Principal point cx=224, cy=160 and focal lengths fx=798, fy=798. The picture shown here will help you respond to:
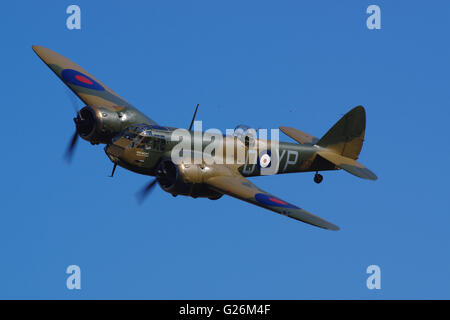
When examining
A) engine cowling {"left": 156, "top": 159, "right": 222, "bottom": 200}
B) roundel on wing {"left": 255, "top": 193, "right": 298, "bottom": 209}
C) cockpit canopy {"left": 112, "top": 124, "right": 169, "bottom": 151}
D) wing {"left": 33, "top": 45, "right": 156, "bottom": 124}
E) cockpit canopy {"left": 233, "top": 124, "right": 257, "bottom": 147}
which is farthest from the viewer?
wing {"left": 33, "top": 45, "right": 156, "bottom": 124}

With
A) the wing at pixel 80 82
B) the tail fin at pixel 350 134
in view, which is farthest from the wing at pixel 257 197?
the tail fin at pixel 350 134

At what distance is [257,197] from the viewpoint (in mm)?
31781

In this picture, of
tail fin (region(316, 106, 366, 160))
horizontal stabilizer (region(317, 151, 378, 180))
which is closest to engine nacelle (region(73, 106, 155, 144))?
horizontal stabilizer (region(317, 151, 378, 180))

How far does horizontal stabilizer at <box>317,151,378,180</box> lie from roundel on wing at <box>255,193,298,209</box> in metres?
6.05

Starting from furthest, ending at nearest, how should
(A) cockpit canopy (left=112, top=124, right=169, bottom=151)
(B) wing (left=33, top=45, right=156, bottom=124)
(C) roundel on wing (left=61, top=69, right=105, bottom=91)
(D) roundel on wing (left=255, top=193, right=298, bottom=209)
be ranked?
(C) roundel on wing (left=61, top=69, right=105, bottom=91), (B) wing (left=33, top=45, right=156, bottom=124), (A) cockpit canopy (left=112, top=124, right=169, bottom=151), (D) roundel on wing (left=255, top=193, right=298, bottom=209)

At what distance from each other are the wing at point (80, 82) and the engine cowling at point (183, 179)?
4.96 m

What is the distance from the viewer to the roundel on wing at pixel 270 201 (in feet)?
102

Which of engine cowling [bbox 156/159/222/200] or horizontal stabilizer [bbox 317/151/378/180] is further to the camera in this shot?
horizontal stabilizer [bbox 317/151/378/180]

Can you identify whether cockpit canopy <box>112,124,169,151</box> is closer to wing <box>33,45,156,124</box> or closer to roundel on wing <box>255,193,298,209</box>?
wing <box>33,45,156,124</box>

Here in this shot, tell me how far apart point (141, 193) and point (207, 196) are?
8.93 ft

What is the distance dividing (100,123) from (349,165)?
1174 centimetres

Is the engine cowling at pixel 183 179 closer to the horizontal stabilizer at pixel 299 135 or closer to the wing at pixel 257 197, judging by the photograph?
the wing at pixel 257 197

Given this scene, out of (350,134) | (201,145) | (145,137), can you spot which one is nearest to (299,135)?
(350,134)

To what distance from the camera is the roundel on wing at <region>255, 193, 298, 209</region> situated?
31.2 metres
